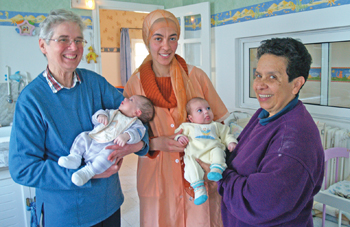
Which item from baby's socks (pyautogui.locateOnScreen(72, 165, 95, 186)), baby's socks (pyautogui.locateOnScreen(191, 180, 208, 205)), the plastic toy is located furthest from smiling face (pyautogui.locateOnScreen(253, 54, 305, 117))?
the plastic toy

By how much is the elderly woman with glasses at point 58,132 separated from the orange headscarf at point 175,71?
0.43 m

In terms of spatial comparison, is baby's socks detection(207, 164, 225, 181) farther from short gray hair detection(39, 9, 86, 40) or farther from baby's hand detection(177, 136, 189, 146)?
short gray hair detection(39, 9, 86, 40)

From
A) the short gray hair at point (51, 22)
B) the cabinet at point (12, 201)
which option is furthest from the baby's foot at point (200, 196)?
the cabinet at point (12, 201)

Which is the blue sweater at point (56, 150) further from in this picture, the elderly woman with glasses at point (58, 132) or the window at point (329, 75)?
the window at point (329, 75)

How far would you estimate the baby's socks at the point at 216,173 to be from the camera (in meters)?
1.22

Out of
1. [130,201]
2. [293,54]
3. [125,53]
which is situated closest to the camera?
[293,54]

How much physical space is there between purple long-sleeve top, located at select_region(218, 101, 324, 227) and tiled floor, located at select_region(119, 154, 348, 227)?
1477 mm

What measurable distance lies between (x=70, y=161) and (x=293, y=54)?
106cm

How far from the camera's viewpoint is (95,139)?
1.39m

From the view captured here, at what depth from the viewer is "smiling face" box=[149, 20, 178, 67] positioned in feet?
5.41

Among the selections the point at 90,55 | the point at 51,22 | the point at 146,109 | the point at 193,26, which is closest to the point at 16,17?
the point at 90,55

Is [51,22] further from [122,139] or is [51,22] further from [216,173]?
[216,173]

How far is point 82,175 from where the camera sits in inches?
49.0

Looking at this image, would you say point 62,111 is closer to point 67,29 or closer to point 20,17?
point 67,29
